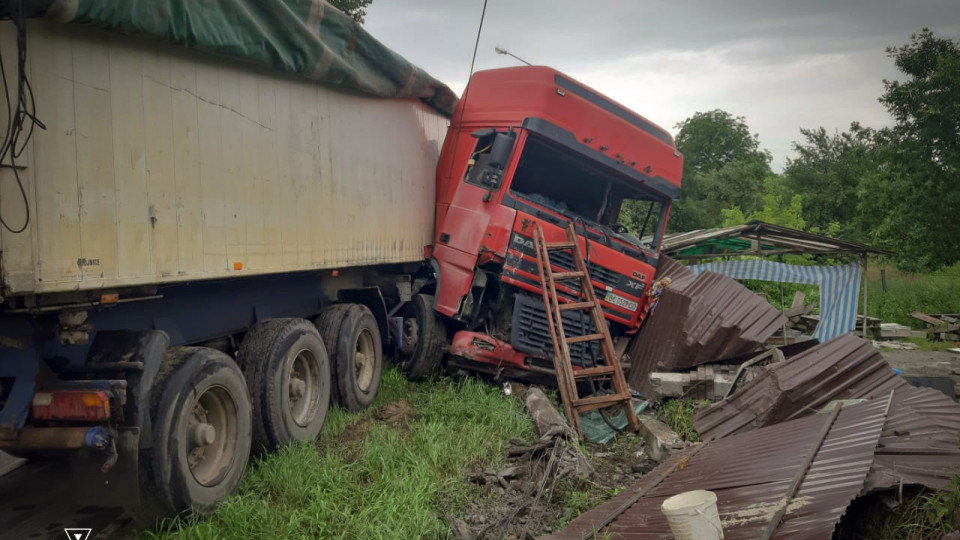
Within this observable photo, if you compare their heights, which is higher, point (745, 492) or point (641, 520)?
point (745, 492)

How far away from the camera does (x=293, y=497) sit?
15.1 ft

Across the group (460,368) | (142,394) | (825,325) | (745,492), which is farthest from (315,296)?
(825,325)

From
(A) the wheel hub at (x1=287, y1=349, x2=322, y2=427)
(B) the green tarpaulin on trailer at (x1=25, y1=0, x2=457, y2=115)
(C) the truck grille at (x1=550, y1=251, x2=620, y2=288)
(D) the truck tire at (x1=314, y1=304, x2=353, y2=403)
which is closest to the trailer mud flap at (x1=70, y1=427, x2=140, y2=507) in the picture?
(A) the wheel hub at (x1=287, y1=349, x2=322, y2=427)

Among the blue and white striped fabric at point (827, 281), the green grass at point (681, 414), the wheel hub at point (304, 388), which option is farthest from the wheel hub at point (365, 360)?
the blue and white striped fabric at point (827, 281)

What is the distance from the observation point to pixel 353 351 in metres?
6.98

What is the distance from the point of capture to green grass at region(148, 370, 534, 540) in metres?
4.12

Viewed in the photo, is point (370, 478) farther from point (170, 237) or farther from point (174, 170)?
point (174, 170)

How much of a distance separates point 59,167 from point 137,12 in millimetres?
926

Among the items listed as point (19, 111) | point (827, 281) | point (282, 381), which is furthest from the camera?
point (827, 281)

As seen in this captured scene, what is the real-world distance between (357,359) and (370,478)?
101 inches

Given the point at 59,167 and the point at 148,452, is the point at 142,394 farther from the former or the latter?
the point at 59,167

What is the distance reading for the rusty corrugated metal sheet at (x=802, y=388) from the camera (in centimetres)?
615

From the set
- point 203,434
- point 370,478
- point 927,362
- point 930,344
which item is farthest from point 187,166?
point 930,344

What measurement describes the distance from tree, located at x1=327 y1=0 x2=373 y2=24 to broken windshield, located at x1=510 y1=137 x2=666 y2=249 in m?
8.79
